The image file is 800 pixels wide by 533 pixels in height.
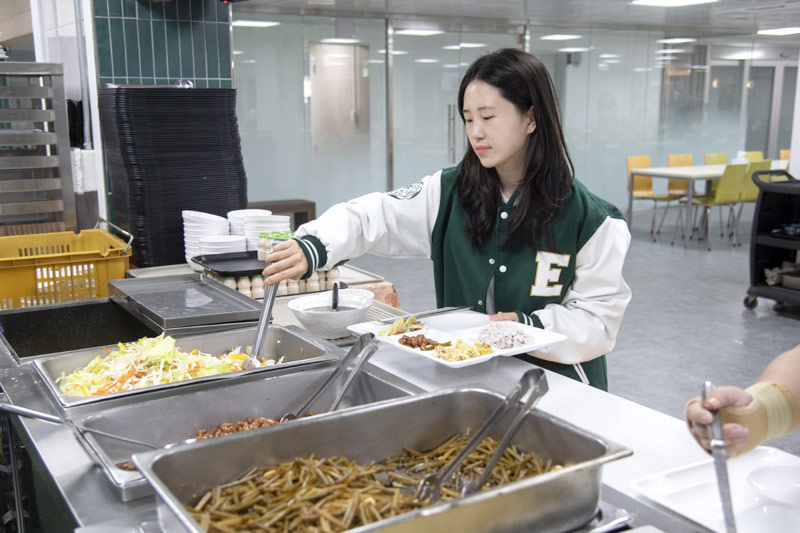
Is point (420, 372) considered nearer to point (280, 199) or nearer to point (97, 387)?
point (97, 387)

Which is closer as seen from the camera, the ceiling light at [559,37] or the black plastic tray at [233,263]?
the black plastic tray at [233,263]

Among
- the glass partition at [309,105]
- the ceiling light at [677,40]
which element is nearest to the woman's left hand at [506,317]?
the glass partition at [309,105]

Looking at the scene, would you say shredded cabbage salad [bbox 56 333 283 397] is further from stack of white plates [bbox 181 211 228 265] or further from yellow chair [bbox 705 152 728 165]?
yellow chair [bbox 705 152 728 165]

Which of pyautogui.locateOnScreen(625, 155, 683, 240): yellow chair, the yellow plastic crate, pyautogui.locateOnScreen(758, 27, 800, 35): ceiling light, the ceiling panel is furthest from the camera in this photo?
pyautogui.locateOnScreen(758, 27, 800, 35): ceiling light

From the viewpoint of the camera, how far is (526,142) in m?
1.83

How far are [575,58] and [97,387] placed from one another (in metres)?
8.96

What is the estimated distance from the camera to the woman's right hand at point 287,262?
1.67 m

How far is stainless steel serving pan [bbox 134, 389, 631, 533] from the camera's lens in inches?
31.4

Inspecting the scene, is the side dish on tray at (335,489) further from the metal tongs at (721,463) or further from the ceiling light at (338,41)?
the ceiling light at (338,41)

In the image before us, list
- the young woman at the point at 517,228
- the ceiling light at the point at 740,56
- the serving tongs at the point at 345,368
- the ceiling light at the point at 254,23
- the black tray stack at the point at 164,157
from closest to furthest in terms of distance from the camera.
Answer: the serving tongs at the point at 345,368
the young woman at the point at 517,228
the black tray stack at the point at 164,157
the ceiling light at the point at 254,23
the ceiling light at the point at 740,56

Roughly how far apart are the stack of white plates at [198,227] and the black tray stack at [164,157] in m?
0.14

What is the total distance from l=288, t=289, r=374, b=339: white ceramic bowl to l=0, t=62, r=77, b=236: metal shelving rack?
1.54 meters

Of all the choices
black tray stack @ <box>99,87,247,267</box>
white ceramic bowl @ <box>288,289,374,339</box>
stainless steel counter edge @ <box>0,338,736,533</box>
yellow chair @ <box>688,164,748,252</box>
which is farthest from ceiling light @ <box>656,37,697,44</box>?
stainless steel counter edge @ <box>0,338,736,533</box>

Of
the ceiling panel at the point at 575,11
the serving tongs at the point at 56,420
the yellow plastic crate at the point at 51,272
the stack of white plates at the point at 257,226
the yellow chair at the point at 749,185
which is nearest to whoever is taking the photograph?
the serving tongs at the point at 56,420
